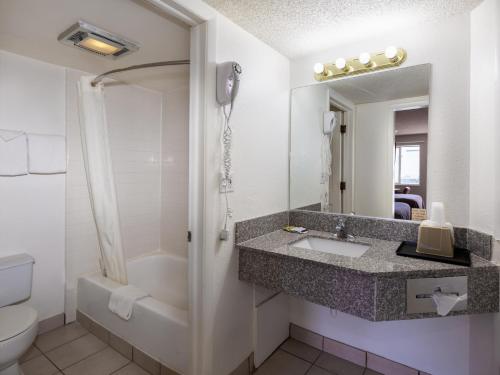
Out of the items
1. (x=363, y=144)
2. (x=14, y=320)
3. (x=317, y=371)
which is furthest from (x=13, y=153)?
(x=317, y=371)

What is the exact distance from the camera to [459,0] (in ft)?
4.53

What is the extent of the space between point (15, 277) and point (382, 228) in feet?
8.30

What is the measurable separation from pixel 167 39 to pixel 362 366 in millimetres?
2534

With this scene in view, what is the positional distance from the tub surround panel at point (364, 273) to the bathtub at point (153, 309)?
518 millimetres

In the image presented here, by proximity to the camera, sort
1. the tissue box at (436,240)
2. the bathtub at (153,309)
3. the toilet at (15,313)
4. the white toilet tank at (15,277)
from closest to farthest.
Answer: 1. the tissue box at (436,240)
2. the toilet at (15,313)
3. the bathtub at (153,309)
4. the white toilet tank at (15,277)

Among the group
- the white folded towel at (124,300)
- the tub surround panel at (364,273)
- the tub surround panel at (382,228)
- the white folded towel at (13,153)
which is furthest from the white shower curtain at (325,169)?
the white folded towel at (13,153)

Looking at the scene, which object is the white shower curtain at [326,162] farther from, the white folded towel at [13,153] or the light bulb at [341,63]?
the white folded towel at [13,153]

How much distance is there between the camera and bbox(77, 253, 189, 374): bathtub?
162cm

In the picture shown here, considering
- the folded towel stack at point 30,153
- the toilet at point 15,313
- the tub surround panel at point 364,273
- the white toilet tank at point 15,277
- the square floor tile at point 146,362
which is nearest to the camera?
the tub surround panel at point 364,273

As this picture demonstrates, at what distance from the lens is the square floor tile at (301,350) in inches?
76.7

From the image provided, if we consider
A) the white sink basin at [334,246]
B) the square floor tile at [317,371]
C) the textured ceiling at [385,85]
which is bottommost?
A: the square floor tile at [317,371]

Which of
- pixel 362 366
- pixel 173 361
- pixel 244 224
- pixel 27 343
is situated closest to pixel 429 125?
pixel 244 224

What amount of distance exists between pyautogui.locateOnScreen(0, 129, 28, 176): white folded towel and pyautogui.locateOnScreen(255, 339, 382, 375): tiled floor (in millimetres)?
2239

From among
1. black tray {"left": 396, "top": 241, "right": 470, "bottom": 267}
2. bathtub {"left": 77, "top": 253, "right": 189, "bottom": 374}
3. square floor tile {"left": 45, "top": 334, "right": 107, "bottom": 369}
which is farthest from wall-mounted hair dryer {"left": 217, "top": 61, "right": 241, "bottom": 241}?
square floor tile {"left": 45, "top": 334, "right": 107, "bottom": 369}
